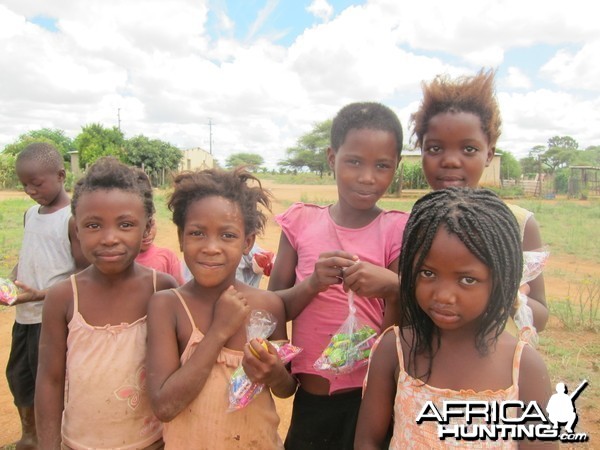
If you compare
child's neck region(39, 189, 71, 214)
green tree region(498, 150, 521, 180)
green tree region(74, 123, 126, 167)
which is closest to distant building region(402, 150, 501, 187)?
green tree region(498, 150, 521, 180)

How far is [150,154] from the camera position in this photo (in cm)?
3138

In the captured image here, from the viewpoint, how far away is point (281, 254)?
2254mm

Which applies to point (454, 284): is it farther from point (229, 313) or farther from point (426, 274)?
point (229, 313)

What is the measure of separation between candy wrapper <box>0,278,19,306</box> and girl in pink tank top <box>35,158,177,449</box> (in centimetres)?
84

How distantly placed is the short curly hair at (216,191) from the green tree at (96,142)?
31.1 m

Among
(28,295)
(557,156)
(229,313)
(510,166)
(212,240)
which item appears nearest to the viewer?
(229,313)

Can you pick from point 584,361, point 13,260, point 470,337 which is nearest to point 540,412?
point 470,337

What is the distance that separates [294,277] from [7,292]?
1.67 m

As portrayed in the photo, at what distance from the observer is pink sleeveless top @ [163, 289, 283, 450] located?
5.91ft

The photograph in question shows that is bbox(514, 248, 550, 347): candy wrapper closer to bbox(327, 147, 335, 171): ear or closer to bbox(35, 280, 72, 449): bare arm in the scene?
bbox(327, 147, 335, 171): ear

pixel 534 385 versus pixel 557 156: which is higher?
pixel 557 156

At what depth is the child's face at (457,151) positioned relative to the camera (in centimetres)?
201

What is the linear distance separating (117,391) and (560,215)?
59.9ft

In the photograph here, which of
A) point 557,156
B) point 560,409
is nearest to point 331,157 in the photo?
point 560,409
